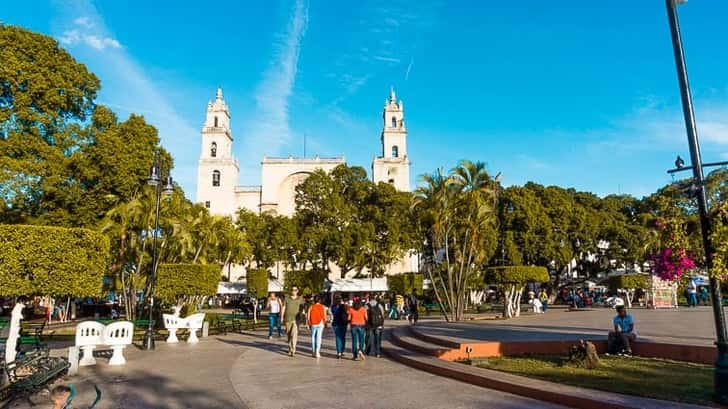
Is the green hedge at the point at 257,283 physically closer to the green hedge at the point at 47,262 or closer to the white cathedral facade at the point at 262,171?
the green hedge at the point at 47,262

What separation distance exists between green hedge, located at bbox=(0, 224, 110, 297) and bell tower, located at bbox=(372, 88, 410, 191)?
46.0 metres

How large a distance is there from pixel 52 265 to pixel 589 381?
33.6ft

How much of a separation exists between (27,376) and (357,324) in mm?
6118

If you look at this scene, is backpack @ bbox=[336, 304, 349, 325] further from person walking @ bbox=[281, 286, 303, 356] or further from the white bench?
the white bench

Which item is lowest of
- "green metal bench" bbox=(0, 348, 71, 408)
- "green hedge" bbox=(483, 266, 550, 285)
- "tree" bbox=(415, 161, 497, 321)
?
"green metal bench" bbox=(0, 348, 71, 408)

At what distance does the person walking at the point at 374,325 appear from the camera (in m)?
10.8

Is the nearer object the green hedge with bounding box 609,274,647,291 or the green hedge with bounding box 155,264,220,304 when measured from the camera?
the green hedge with bounding box 155,264,220,304

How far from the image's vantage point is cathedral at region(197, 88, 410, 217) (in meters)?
55.2

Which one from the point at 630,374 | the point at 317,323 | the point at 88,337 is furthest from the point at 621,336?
the point at 88,337

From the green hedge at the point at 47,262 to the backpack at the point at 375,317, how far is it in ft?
20.3

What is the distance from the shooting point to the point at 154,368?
959 cm

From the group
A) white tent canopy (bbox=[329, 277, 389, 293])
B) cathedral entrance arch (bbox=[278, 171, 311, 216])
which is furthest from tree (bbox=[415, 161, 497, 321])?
cathedral entrance arch (bbox=[278, 171, 311, 216])

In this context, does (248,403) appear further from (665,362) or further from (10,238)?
(665,362)

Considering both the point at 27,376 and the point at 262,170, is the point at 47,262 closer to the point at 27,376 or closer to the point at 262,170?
the point at 27,376
